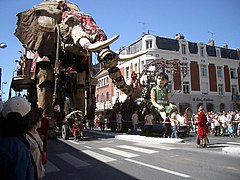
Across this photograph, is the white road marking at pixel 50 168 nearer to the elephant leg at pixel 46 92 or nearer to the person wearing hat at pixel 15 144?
the person wearing hat at pixel 15 144

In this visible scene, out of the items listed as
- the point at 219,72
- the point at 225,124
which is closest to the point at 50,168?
the point at 225,124

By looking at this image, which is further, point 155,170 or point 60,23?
point 60,23

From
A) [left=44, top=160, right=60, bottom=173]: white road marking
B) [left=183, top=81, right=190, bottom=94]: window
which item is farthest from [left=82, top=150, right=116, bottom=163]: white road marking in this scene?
[left=183, top=81, right=190, bottom=94]: window

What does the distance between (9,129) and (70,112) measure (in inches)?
375

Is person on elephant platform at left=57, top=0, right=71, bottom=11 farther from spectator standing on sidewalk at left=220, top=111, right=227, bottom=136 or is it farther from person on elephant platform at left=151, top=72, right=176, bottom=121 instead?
spectator standing on sidewalk at left=220, top=111, right=227, bottom=136

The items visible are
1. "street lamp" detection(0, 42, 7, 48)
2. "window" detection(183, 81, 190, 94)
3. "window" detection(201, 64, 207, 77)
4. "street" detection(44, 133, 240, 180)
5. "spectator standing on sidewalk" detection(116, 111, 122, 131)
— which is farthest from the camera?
"window" detection(201, 64, 207, 77)

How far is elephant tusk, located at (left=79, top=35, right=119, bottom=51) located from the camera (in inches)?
359

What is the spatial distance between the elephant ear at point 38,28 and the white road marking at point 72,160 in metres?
5.23

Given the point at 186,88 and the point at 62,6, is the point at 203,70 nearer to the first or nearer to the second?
the point at 186,88

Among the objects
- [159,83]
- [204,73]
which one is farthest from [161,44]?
[159,83]

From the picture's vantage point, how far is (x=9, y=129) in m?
2.23

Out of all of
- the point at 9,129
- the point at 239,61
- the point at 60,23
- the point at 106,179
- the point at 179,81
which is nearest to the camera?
the point at 9,129

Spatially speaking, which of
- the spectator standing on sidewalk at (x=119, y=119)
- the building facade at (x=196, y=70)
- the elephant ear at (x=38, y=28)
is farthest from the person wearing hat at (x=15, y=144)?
the building facade at (x=196, y=70)

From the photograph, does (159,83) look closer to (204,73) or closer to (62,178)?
(62,178)
